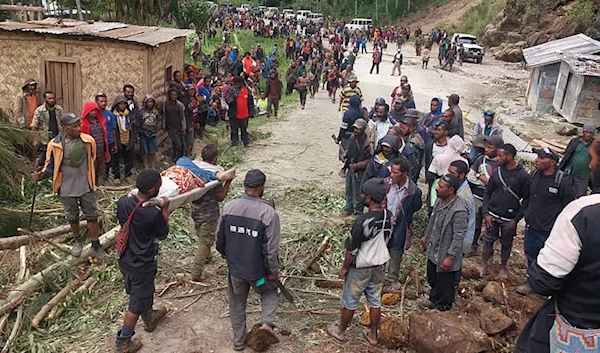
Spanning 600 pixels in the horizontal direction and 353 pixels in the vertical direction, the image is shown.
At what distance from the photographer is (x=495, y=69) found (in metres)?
29.7

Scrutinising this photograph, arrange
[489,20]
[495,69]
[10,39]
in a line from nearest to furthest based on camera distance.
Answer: [10,39] → [495,69] → [489,20]

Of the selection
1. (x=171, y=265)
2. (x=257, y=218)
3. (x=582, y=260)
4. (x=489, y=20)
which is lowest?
(x=171, y=265)

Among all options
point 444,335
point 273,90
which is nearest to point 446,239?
point 444,335

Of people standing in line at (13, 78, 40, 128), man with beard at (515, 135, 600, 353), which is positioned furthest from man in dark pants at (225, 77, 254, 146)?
man with beard at (515, 135, 600, 353)

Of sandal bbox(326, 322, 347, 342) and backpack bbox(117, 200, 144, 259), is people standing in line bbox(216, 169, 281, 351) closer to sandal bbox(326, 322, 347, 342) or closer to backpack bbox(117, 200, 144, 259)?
backpack bbox(117, 200, 144, 259)

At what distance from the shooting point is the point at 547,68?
18.2 meters

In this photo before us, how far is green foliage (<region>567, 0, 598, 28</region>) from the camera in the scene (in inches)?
1122

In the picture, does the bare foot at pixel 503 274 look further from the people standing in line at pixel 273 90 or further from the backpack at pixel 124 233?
the people standing in line at pixel 273 90

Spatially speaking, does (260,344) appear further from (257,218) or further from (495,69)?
(495,69)

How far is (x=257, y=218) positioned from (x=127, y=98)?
213 inches

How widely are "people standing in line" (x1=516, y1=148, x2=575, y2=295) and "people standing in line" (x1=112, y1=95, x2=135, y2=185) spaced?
20.7 feet

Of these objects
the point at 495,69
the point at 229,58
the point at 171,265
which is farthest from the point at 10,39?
Answer: the point at 495,69

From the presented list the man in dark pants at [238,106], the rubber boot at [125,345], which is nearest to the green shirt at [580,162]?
the rubber boot at [125,345]

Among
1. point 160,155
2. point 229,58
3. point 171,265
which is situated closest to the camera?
point 171,265
